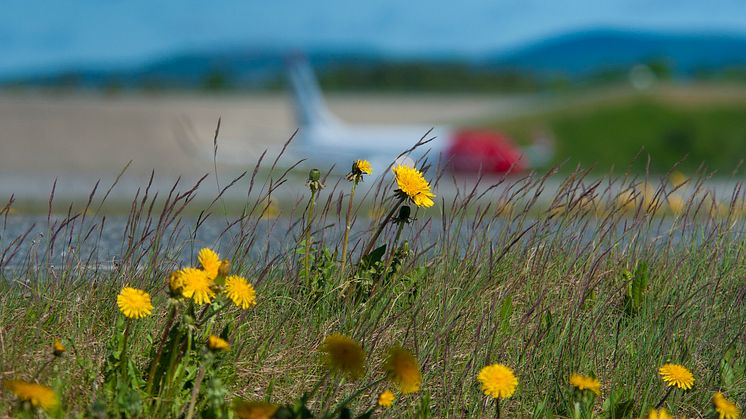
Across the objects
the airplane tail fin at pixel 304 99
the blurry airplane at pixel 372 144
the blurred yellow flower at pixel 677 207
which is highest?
the airplane tail fin at pixel 304 99

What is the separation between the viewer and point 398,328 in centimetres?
351

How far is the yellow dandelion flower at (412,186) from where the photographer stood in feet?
10.3

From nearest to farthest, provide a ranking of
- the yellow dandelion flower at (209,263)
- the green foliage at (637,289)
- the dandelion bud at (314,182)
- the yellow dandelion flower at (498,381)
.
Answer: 1. the yellow dandelion flower at (498,381)
2. the yellow dandelion flower at (209,263)
3. the dandelion bud at (314,182)
4. the green foliage at (637,289)

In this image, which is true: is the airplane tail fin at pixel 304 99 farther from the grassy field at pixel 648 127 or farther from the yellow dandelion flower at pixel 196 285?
the yellow dandelion flower at pixel 196 285

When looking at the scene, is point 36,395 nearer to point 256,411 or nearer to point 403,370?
point 256,411

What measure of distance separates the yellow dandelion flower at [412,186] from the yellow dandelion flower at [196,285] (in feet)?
2.59

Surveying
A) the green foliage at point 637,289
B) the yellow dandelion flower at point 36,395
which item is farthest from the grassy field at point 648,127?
the yellow dandelion flower at point 36,395

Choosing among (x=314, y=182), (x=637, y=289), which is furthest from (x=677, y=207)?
(x=314, y=182)

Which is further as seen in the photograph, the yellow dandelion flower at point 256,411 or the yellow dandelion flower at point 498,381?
the yellow dandelion flower at point 498,381

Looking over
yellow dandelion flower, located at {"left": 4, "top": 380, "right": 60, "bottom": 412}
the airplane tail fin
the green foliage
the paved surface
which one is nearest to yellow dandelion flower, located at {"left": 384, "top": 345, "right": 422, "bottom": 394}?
yellow dandelion flower, located at {"left": 4, "top": 380, "right": 60, "bottom": 412}

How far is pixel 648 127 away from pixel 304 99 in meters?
10.6

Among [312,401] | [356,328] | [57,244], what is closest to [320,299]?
[356,328]

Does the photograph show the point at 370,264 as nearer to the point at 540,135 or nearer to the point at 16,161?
the point at 540,135

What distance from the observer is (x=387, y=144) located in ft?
79.0
